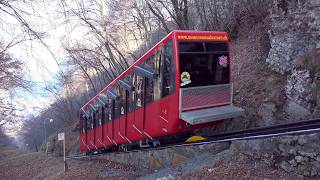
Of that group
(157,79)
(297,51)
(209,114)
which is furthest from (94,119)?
(297,51)

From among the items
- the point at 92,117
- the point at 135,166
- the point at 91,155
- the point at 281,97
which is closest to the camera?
the point at 281,97

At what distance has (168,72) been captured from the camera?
38.9ft

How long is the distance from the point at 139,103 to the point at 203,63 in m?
3.13

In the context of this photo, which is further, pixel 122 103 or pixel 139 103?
pixel 122 103

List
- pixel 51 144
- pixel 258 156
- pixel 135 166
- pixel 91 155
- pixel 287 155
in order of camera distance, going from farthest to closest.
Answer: pixel 51 144
pixel 91 155
pixel 135 166
pixel 258 156
pixel 287 155

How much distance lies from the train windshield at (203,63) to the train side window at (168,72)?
0.28m

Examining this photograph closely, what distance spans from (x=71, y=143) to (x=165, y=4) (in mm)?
27295

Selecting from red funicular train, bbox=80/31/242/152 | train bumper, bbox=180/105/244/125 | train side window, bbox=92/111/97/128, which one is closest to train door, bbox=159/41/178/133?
red funicular train, bbox=80/31/242/152

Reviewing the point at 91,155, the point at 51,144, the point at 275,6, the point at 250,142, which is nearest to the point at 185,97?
the point at 250,142

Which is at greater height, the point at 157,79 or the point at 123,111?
the point at 157,79

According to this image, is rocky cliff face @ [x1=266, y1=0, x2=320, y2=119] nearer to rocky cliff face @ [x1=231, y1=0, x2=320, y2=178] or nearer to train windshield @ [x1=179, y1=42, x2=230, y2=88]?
rocky cliff face @ [x1=231, y1=0, x2=320, y2=178]

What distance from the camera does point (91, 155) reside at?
25.9m

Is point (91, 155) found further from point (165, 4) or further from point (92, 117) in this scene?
point (165, 4)

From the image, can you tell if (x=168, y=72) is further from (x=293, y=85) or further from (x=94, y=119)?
(x=94, y=119)
